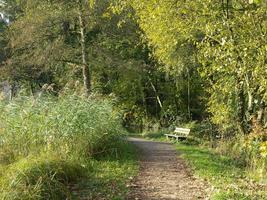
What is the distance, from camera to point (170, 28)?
39.9 ft

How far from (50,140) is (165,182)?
2.66 meters

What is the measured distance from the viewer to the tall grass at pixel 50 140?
6.59 meters

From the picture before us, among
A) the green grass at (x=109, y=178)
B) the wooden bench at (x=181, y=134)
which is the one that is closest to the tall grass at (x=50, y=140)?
the green grass at (x=109, y=178)

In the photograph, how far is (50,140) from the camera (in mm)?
8945

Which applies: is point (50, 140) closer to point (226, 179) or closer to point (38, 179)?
point (38, 179)

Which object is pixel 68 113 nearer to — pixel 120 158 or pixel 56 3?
pixel 120 158

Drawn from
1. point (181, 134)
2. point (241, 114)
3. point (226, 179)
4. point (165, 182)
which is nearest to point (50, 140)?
point (165, 182)

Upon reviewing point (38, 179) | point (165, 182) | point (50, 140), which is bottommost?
point (165, 182)

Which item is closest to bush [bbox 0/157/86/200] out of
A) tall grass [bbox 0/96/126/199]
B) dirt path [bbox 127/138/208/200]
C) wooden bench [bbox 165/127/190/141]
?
tall grass [bbox 0/96/126/199]

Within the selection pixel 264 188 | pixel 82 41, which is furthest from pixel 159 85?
pixel 264 188

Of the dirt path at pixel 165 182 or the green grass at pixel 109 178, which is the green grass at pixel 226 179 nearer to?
the dirt path at pixel 165 182

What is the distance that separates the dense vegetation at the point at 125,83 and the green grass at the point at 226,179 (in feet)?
1.80

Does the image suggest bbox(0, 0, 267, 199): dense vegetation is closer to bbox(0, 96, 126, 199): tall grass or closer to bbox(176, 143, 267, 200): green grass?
bbox(0, 96, 126, 199): tall grass

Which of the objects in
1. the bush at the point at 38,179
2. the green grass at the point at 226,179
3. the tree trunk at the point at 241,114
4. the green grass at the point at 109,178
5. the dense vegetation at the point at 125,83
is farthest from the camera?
the tree trunk at the point at 241,114
